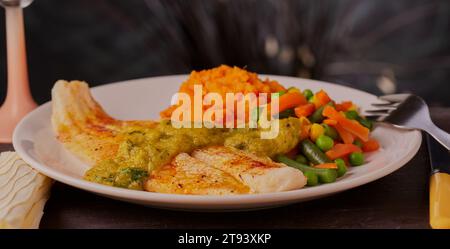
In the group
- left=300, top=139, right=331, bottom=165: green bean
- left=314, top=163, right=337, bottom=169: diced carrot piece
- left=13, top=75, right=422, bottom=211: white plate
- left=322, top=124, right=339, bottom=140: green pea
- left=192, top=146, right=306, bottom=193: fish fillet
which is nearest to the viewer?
left=13, top=75, right=422, bottom=211: white plate

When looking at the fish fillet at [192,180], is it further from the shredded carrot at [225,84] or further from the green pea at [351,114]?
the green pea at [351,114]

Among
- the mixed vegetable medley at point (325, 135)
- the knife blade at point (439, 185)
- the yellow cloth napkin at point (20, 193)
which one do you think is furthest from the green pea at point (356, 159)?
the yellow cloth napkin at point (20, 193)

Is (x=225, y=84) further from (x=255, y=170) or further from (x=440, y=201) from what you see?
(x=440, y=201)

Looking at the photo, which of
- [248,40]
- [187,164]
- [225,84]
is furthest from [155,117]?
[248,40]

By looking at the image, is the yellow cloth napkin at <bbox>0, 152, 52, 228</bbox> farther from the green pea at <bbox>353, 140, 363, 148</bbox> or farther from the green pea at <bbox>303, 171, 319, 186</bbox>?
the green pea at <bbox>353, 140, 363, 148</bbox>

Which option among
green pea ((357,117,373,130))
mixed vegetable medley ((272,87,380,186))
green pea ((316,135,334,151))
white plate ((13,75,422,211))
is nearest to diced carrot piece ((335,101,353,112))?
mixed vegetable medley ((272,87,380,186))
